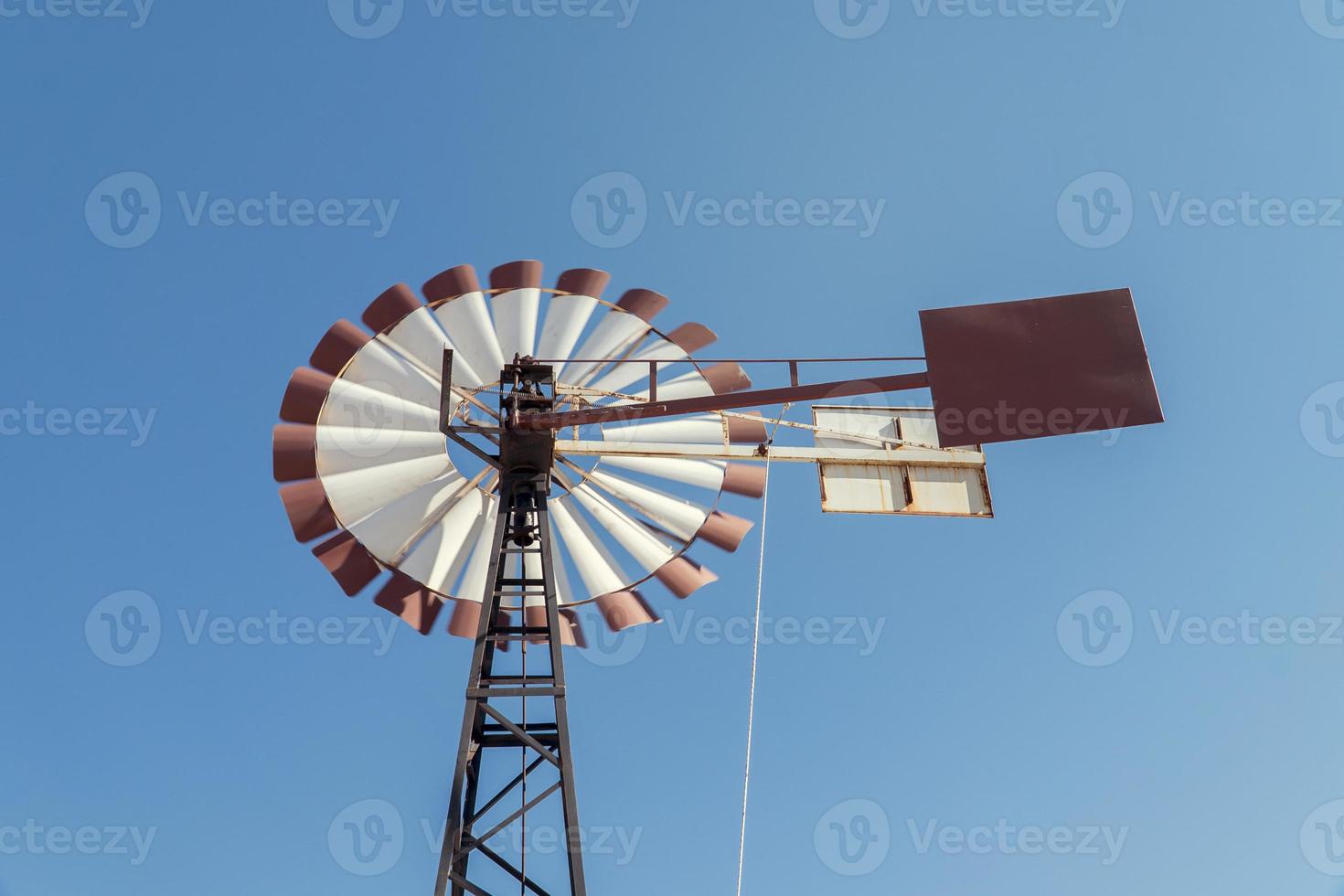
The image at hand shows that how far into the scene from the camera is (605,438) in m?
8.53

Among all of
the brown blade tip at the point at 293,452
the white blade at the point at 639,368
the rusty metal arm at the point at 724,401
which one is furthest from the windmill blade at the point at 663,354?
the brown blade tip at the point at 293,452

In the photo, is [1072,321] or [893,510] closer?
[1072,321]

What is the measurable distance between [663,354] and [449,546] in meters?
2.14

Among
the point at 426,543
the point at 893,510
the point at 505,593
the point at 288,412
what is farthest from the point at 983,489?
the point at 288,412

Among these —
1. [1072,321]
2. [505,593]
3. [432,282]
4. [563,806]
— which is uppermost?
[432,282]

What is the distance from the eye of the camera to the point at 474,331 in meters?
8.21

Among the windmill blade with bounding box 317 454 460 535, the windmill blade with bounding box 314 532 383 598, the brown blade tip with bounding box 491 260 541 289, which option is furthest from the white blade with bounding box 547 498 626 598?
the brown blade tip with bounding box 491 260 541 289

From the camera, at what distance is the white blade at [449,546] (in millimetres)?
8469

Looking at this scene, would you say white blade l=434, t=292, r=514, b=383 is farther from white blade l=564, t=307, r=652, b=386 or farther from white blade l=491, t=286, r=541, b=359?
white blade l=564, t=307, r=652, b=386

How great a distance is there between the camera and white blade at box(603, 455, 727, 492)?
875 cm

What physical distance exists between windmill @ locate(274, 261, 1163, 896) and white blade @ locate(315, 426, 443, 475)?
0.01m

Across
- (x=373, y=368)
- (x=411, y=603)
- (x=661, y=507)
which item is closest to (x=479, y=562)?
(x=411, y=603)

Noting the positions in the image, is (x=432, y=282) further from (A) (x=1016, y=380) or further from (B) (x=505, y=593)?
(A) (x=1016, y=380)

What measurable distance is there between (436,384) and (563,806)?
3086mm
